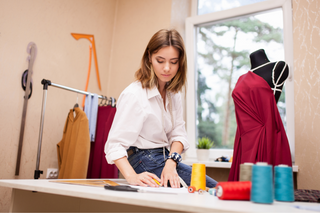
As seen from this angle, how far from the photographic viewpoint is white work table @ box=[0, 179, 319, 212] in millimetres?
645

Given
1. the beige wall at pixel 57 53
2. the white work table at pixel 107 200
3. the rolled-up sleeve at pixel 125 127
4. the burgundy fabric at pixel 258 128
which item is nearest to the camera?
the white work table at pixel 107 200

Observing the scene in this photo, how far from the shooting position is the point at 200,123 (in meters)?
2.55

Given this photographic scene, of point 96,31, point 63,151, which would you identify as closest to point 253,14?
point 96,31

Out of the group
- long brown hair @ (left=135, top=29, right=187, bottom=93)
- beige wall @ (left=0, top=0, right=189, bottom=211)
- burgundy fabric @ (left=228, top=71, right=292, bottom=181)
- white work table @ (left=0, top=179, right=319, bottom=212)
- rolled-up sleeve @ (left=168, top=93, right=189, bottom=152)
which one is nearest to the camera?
white work table @ (left=0, top=179, right=319, bottom=212)

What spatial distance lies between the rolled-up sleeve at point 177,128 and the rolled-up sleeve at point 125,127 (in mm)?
313

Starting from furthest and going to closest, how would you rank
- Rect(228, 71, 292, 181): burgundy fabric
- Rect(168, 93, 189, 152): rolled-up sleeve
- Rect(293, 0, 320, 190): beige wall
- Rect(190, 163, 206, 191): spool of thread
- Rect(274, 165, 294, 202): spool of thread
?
Rect(293, 0, 320, 190): beige wall
Rect(168, 93, 189, 152): rolled-up sleeve
Rect(228, 71, 292, 181): burgundy fabric
Rect(190, 163, 206, 191): spool of thread
Rect(274, 165, 294, 202): spool of thread

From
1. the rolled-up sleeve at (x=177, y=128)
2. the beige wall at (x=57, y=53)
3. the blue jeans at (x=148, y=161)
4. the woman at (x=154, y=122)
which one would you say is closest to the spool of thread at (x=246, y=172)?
the woman at (x=154, y=122)

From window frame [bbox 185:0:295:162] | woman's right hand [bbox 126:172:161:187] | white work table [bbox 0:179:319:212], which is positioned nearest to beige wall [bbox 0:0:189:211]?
window frame [bbox 185:0:295:162]

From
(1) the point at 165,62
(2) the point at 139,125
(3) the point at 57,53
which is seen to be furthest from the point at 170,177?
(3) the point at 57,53

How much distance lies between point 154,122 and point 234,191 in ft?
2.11

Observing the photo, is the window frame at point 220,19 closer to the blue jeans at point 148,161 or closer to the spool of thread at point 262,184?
the blue jeans at point 148,161

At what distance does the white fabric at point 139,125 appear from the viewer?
118 cm

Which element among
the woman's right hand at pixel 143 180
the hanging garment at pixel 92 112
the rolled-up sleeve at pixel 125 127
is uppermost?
the hanging garment at pixel 92 112

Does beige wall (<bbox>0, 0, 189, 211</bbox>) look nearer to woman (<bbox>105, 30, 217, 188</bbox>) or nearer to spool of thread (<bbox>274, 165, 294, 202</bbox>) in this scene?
woman (<bbox>105, 30, 217, 188</bbox>)
